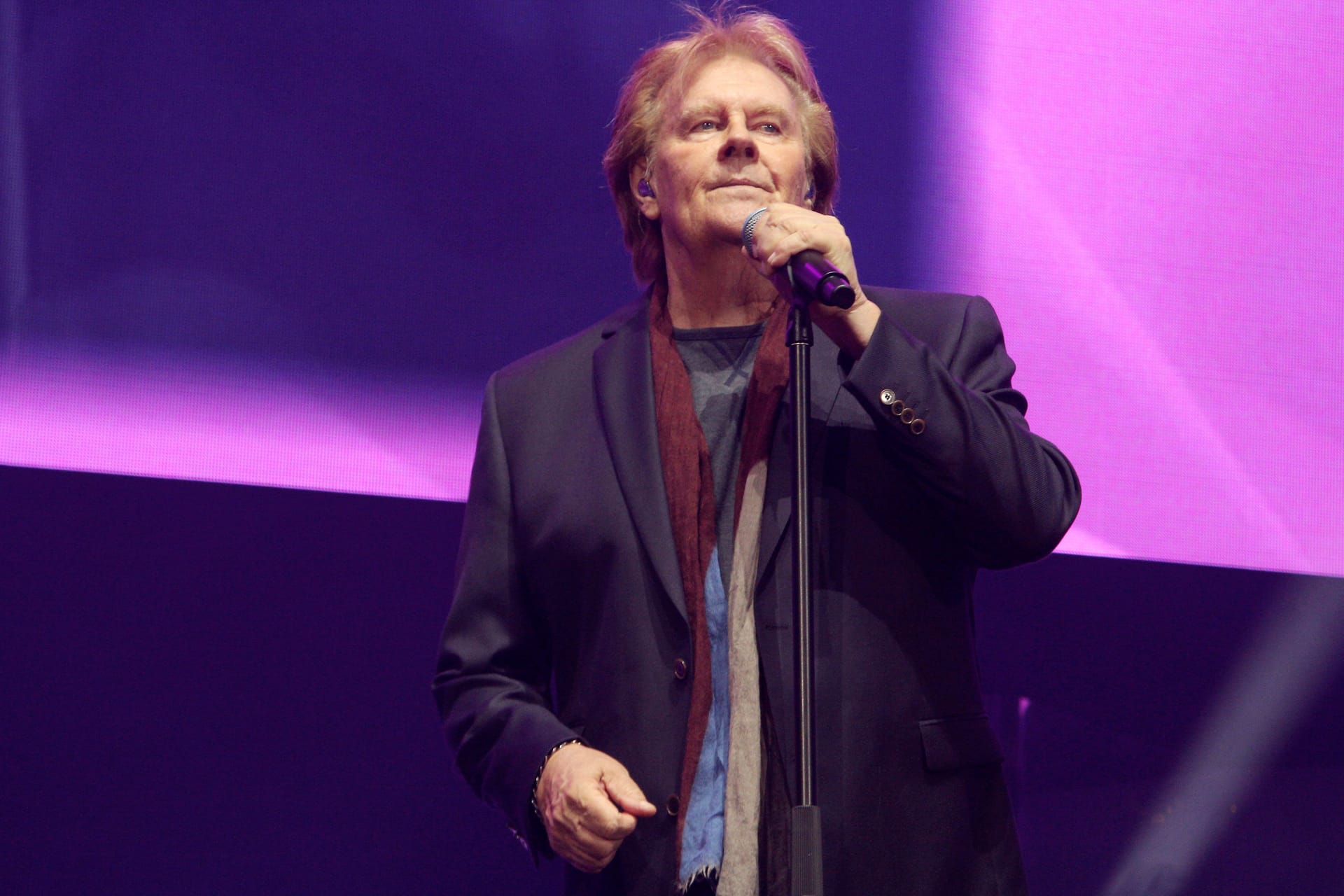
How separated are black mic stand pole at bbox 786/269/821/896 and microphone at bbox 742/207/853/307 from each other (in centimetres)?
9

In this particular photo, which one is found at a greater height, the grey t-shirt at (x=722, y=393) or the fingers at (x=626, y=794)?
the grey t-shirt at (x=722, y=393)

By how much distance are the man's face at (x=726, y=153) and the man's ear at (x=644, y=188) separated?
10 centimetres

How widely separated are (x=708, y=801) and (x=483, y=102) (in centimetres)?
156

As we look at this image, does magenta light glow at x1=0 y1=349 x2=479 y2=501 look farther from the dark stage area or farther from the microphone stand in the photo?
the microphone stand

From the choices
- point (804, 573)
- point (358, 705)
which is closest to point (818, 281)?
point (804, 573)

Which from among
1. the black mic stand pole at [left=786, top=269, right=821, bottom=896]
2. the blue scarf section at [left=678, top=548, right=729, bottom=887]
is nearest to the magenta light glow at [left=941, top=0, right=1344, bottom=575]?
the blue scarf section at [left=678, top=548, right=729, bottom=887]

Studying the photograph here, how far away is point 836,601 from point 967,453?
10.8 inches

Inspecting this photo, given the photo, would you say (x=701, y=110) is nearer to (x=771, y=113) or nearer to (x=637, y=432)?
(x=771, y=113)

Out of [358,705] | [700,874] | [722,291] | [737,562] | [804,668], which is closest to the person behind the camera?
[804,668]

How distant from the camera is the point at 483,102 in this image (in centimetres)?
272

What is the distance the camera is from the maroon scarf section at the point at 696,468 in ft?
5.77

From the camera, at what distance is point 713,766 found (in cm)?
174

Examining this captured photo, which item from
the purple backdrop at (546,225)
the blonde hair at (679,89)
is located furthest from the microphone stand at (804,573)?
the purple backdrop at (546,225)

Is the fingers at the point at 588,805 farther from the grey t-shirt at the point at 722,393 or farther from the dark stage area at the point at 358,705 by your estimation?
the dark stage area at the point at 358,705
